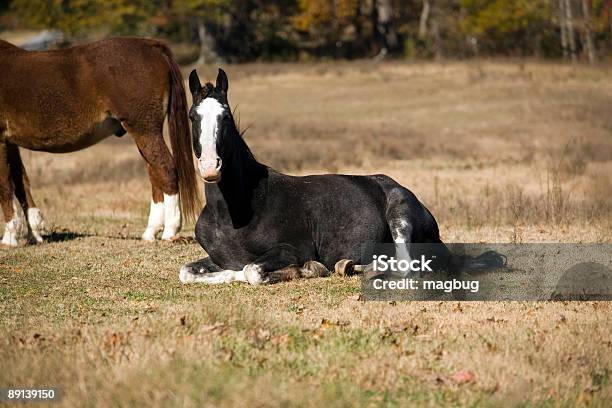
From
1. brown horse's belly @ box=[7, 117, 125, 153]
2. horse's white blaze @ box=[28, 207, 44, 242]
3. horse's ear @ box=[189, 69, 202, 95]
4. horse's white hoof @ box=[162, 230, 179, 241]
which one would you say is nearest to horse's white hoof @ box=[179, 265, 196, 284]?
horse's ear @ box=[189, 69, 202, 95]

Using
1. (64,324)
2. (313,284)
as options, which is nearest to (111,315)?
(64,324)

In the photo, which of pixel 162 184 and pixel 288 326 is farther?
pixel 162 184

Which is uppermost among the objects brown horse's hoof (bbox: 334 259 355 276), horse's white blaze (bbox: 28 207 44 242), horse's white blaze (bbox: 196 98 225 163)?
horse's white blaze (bbox: 196 98 225 163)

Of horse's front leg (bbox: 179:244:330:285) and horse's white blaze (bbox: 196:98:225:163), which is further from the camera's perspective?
horse's front leg (bbox: 179:244:330:285)

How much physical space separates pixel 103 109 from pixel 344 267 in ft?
15.1

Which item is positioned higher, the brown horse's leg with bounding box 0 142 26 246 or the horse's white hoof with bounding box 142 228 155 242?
the brown horse's leg with bounding box 0 142 26 246

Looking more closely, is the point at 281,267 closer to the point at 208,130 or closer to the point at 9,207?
the point at 208,130

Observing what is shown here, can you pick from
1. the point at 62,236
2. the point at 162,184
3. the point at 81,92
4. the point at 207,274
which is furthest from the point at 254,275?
the point at 62,236

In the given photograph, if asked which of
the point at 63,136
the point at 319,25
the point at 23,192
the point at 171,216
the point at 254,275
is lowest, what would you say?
the point at 171,216

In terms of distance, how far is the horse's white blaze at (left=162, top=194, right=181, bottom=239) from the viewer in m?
13.2

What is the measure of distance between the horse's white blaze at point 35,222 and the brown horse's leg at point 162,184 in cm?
141

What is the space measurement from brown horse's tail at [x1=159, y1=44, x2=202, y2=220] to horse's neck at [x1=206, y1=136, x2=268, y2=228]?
3.28 m

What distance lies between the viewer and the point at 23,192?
13.9 metres

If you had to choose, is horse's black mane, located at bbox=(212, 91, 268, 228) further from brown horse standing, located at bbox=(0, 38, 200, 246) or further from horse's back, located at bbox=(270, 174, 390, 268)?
brown horse standing, located at bbox=(0, 38, 200, 246)
